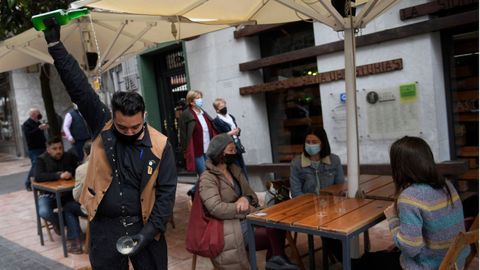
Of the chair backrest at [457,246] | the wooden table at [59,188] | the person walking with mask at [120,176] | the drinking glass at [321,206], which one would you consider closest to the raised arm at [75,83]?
the person walking with mask at [120,176]

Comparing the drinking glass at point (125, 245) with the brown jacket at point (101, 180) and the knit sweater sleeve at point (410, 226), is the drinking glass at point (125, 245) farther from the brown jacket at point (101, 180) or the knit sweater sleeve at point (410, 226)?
the knit sweater sleeve at point (410, 226)

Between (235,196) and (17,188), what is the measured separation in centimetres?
863

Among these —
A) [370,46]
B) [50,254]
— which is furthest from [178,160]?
[370,46]

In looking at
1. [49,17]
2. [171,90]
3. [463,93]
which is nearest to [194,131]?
[463,93]

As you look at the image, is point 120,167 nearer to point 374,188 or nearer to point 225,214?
point 225,214

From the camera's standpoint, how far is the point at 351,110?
3295 millimetres

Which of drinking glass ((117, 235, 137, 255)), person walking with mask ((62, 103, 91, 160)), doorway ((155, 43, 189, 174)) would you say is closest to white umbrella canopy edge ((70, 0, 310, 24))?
drinking glass ((117, 235, 137, 255))

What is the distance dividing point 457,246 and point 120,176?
174 cm

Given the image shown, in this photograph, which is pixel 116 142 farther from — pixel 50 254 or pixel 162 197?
pixel 50 254

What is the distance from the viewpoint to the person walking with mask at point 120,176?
7.90ft

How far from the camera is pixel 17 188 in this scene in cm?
1055

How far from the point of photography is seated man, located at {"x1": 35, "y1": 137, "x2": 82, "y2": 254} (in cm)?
514

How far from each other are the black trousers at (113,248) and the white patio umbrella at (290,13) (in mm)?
1403

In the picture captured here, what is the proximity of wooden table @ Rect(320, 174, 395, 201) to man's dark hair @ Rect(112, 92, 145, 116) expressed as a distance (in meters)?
1.93
